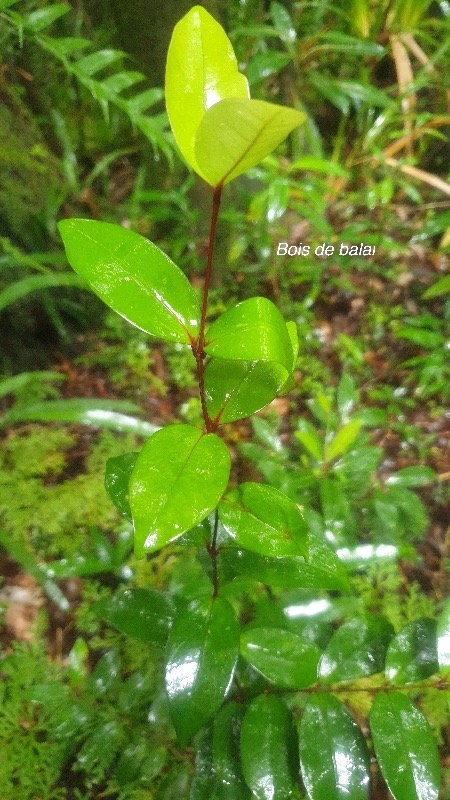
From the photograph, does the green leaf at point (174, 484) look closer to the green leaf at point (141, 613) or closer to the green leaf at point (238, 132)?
the green leaf at point (238, 132)

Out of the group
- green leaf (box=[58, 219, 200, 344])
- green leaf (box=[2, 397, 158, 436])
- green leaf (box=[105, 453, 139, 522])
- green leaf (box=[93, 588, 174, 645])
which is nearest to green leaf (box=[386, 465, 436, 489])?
green leaf (box=[2, 397, 158, 436])

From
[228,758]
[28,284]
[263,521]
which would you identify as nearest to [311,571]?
[263,521]

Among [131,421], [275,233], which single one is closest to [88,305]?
[131,421]

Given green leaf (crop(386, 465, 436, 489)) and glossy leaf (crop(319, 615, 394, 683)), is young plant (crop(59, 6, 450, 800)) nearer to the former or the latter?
glossy leaf (crop(319, 615, 394, 683))

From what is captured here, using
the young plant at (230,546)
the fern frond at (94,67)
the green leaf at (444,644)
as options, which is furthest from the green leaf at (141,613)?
the fern frond at (94,67)

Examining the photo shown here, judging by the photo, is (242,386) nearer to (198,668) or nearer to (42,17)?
(198,668)

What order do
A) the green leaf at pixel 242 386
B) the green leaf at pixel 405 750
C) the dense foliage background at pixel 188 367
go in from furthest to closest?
the dense foliage background at pixel 188 367 → the green leaf at pixel 405 750 → the green leaf at pixel 242 386
